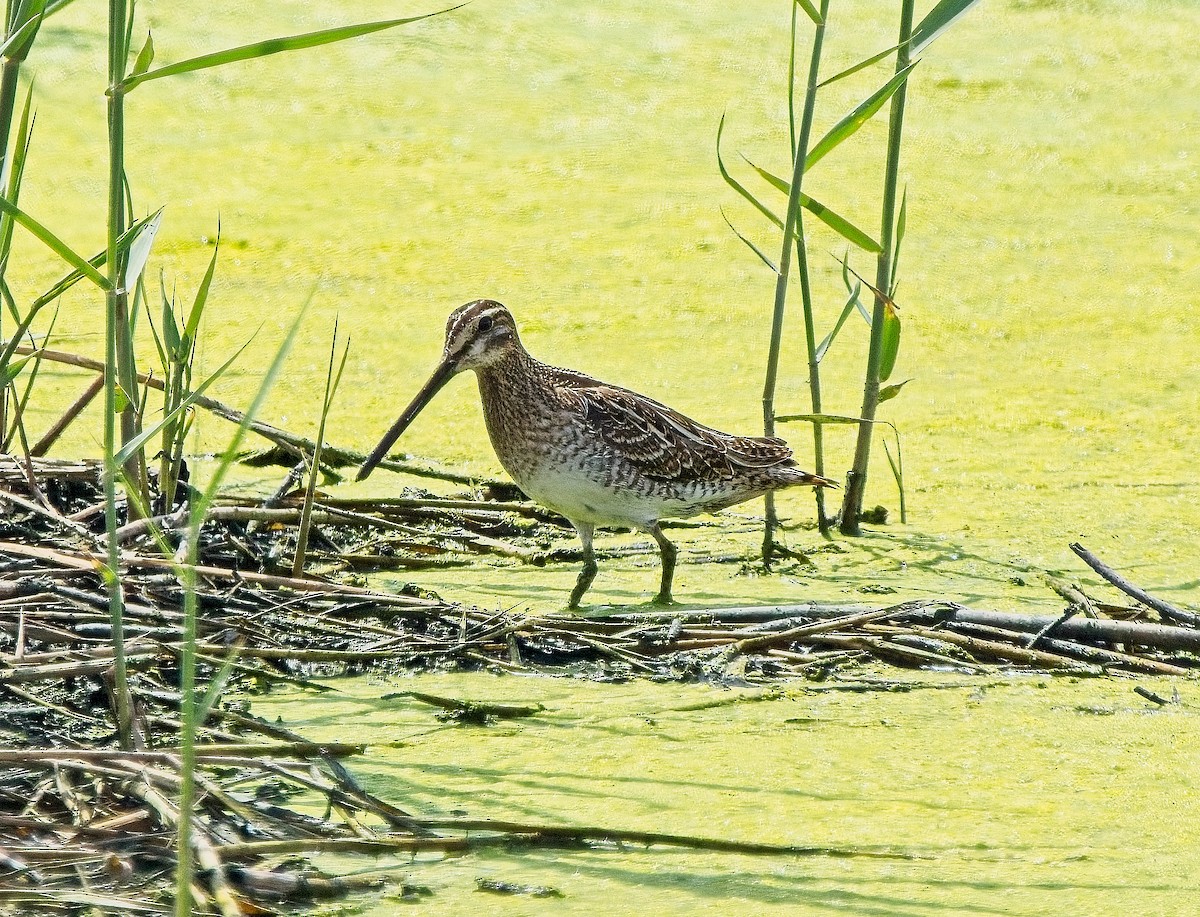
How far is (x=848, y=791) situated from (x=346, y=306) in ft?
11.2

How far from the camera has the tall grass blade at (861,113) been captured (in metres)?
2.94

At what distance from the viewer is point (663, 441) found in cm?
383

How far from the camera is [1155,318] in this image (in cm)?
554

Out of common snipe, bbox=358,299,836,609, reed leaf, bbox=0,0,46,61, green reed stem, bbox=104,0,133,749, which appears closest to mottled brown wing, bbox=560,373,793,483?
common snipe, bbox=358,299,836,609

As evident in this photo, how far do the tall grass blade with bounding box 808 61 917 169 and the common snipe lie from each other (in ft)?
2.51

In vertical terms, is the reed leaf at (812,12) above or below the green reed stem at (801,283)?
above

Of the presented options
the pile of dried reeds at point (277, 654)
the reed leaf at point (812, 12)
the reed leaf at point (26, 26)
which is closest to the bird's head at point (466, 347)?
the pile of dried reeds at point (277, 654)

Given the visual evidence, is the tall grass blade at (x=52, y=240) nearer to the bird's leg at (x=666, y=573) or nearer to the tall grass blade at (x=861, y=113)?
the tall grass blade at (x=861, y=113)

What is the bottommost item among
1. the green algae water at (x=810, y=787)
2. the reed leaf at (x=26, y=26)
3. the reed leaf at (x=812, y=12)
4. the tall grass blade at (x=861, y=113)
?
the green algae water at (x=810, y=787)

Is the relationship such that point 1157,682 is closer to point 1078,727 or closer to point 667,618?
point 1078,727

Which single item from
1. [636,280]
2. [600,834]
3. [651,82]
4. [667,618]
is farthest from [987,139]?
[600,834]

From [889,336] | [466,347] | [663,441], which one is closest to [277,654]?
[466,347]

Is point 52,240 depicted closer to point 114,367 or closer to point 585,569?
point 114,367

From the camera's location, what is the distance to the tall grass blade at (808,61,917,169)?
9.63 ft
